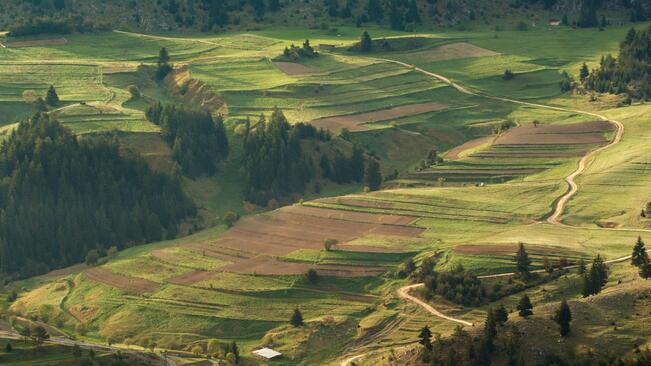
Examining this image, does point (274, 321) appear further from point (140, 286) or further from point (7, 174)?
point (7, 174)

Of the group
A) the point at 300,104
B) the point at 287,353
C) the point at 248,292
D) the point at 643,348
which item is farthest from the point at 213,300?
the point at 300,104

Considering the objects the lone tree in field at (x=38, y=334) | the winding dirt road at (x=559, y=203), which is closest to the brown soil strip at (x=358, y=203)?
the winding dirt road at (x=559, y=203)

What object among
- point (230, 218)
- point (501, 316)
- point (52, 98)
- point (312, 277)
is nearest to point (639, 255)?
point (501, 316)

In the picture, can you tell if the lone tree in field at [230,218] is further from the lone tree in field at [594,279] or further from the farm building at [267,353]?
the lone tree in field at [594,279]

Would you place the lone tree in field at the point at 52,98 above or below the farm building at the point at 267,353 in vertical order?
above

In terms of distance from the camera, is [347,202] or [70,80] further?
[70,80]

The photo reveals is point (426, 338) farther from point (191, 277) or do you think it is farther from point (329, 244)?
point (191, 277)
